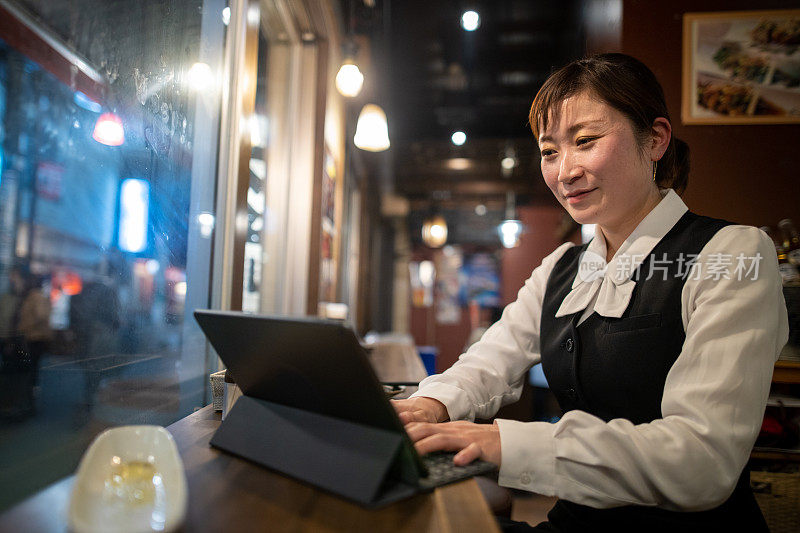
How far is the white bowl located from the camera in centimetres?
58

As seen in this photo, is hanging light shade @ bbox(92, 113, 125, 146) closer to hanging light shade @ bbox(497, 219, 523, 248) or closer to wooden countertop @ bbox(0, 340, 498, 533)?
wooden countertop @ bbox(0, 340, 498, 533)

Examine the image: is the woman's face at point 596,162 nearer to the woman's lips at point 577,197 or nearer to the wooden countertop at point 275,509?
the woman's lips at point 577,197

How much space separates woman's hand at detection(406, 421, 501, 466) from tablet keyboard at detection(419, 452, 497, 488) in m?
0.01

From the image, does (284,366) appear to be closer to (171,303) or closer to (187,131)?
(171,303)

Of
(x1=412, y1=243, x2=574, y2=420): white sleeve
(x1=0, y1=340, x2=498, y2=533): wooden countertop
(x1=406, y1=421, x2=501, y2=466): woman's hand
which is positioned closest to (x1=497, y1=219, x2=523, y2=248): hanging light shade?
(x1=412, y1=243, x2=574, y2=420): white sleeve

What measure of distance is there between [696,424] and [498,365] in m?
0.57

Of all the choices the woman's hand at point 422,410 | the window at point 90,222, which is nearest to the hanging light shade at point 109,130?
the window at point 90,222

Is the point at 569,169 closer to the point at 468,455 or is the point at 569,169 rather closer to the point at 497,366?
the point at 497,366

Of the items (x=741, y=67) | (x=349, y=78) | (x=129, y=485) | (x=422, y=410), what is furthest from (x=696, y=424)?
(x=349, y=78)

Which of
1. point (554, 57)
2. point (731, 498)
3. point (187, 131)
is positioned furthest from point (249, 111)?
point (554, 57)

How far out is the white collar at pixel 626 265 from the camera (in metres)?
1.16

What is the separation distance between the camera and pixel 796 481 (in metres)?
2.06

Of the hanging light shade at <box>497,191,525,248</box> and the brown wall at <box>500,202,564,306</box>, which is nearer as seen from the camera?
the brown wall at <box>500,202,564,306</box>

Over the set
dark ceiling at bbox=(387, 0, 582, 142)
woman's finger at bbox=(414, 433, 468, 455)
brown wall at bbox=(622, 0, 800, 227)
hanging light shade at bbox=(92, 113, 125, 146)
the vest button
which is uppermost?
dark ceiling at bbox=(387, 0, 582, 142)
